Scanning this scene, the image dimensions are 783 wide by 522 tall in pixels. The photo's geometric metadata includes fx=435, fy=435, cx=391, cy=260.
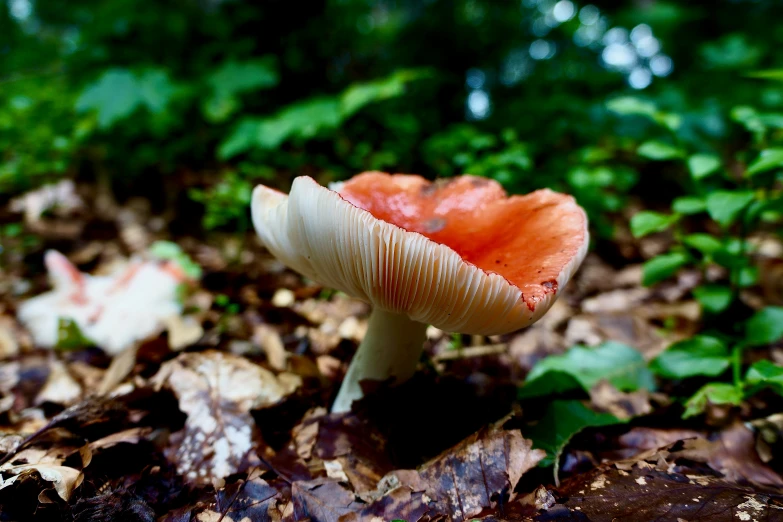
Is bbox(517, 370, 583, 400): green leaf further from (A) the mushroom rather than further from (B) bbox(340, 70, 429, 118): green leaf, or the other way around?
(B) bbox(340, 70, 429, 118): green leaf

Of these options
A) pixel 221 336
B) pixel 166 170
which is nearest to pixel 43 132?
pixel 166 170

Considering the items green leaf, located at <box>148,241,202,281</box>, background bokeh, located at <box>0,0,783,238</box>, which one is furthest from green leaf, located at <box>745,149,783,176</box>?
green leaf, located at <box>148,241,202,281</box>

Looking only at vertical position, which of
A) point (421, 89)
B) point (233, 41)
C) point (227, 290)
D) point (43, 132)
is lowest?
point (227, 290)

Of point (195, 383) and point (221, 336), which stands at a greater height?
point (195, 383)

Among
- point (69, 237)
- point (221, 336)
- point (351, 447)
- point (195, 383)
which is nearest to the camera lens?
point (351, 447)

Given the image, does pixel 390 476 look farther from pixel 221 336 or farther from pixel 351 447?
pixel 221 336

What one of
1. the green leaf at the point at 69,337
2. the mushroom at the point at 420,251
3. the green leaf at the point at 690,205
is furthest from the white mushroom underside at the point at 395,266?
the green leaf at the point at 69,337

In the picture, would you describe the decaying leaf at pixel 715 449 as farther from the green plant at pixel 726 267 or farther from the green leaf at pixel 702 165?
the green leaf at pixel 702 165

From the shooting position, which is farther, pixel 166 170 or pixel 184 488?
pixel 166 170
